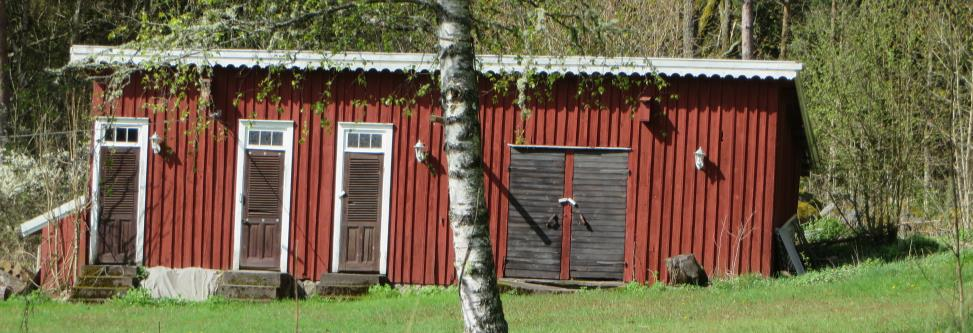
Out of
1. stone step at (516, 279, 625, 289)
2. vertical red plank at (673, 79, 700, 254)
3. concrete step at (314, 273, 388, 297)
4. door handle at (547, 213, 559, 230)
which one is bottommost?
concrete step at (314, 273, 388, 297)

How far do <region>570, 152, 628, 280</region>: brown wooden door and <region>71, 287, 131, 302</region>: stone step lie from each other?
20.9ft

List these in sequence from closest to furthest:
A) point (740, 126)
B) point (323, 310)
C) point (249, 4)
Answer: point (249, 4), point (323, 310), point (740, 126)

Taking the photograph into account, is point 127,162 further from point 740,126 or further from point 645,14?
point 645,14

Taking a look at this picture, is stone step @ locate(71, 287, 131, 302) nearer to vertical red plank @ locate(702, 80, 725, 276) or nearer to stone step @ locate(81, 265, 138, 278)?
stone step @ locate(81, 265, 138, 278)

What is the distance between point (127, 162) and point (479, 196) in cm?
1070

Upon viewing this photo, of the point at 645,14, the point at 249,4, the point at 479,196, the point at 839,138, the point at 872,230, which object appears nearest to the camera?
the point at 479,196

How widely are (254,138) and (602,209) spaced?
4981mm

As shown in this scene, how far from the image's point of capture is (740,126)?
16141 mm

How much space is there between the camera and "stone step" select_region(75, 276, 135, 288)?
16.7 metres

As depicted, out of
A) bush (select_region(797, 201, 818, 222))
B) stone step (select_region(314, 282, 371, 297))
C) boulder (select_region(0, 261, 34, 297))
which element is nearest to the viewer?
stone step (select_region(314, 282, 371, 297))

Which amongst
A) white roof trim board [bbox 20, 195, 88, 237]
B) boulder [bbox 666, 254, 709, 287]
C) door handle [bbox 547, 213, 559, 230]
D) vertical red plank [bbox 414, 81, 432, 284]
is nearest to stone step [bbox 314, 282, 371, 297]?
vertical red plank [bbox 414, 81, 432, 284]

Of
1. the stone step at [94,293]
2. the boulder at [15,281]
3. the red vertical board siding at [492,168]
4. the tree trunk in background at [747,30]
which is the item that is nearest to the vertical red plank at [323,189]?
the red vertical board siding at [492,168]

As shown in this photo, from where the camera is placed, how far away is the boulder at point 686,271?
51.2 ft

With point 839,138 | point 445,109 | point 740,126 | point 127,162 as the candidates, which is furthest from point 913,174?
point 445,109
